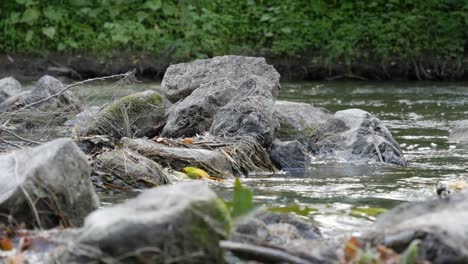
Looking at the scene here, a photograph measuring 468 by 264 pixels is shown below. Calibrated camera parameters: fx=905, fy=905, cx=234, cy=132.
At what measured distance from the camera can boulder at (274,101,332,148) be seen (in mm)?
8000

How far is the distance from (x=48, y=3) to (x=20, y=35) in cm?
91

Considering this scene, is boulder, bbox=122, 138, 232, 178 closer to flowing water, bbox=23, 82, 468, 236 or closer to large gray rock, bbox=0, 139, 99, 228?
flowing water, bbox=23, 82, 468, 236

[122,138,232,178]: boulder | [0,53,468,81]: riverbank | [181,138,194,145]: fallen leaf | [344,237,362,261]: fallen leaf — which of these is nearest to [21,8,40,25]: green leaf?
[0,53,468,81]: riverbank

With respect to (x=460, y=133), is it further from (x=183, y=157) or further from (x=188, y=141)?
(x=183, y=157)

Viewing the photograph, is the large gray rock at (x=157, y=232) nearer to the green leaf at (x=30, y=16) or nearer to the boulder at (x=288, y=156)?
the boulder at (x=288, y=156)

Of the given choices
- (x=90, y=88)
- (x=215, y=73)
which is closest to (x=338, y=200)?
(x=215, y=73)

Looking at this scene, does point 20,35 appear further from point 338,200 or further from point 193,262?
point 193,262

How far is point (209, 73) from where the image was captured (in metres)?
8.70

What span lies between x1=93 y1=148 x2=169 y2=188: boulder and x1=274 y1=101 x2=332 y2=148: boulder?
208cm

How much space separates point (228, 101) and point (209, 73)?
0.96 metres

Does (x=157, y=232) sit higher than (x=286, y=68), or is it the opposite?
(x=157, y=232)

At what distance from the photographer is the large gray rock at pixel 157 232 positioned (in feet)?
10.8

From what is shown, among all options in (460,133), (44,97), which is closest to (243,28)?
(44,97)

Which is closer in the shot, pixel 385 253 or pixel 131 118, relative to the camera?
pixel 385 253
